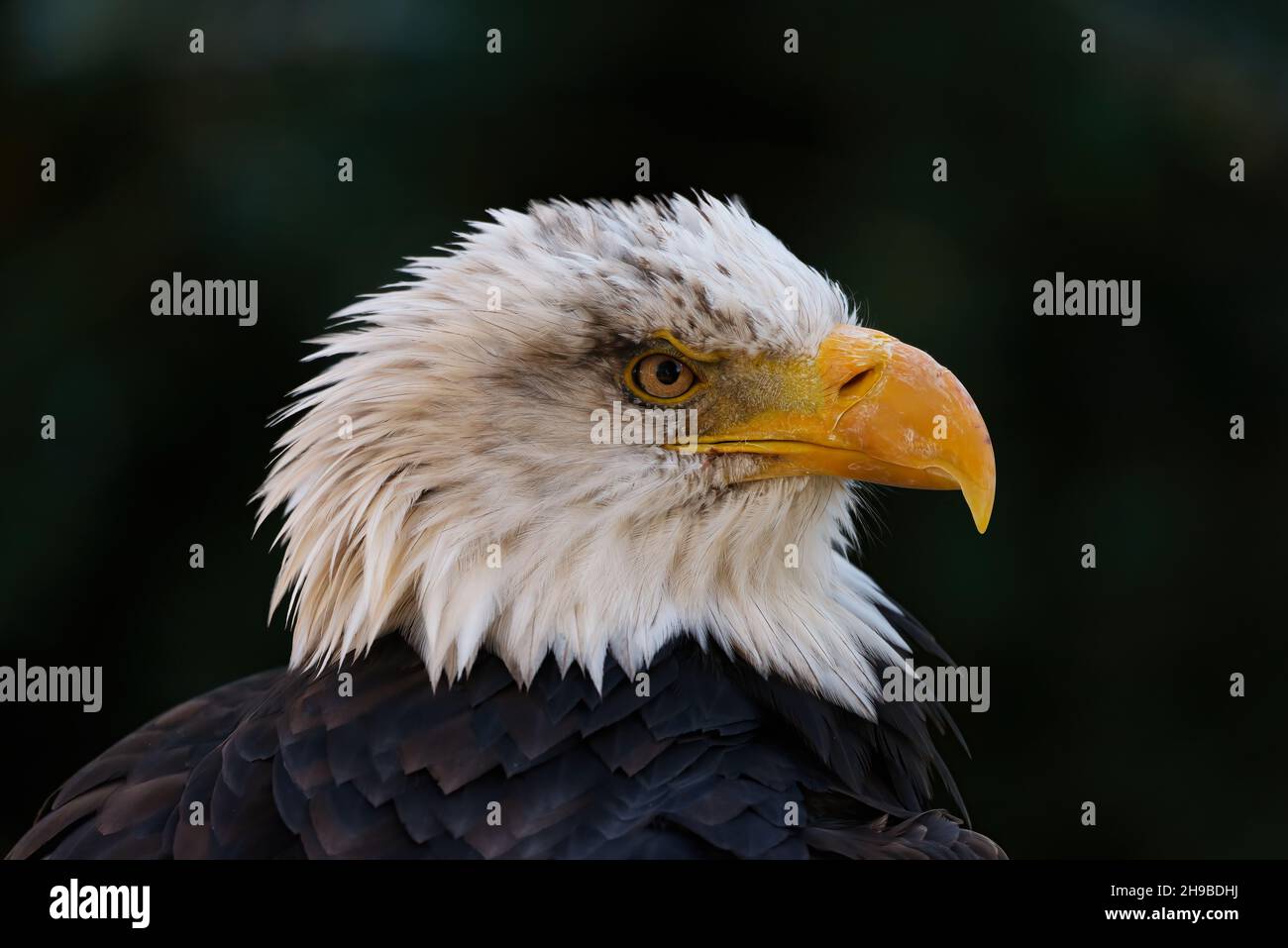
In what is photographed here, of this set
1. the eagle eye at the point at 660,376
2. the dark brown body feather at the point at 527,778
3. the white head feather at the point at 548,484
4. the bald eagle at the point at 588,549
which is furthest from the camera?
the eagle eye at the point at 660,376

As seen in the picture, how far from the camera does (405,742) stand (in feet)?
7.58

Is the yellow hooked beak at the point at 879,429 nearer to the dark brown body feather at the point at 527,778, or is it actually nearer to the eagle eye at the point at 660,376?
the eagle eye at the point at 660,376

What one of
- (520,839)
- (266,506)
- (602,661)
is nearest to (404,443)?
(266,506)

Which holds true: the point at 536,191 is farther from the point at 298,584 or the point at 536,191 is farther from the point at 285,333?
the point at 298,584

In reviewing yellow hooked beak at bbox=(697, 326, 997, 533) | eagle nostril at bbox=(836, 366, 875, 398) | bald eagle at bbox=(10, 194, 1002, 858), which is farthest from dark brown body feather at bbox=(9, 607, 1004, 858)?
eagle nostril at bbox=(836, 366, 875, 398)

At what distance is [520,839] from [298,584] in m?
0.77

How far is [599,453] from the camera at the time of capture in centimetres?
252

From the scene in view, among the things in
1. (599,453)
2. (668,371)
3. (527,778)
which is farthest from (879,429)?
(527,778)

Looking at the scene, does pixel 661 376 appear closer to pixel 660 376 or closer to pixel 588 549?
pixel 660 376

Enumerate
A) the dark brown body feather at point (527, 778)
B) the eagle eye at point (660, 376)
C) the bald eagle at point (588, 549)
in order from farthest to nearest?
the eagle eye at point (660, 376) → the bald eagle at point (588, 549) → the dark brown body feather at point (527, 778)

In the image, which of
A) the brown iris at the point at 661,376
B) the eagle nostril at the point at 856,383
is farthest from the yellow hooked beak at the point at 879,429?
the brown iris at the point at 661,376

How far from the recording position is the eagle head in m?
2.46

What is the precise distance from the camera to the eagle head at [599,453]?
2461 mm
